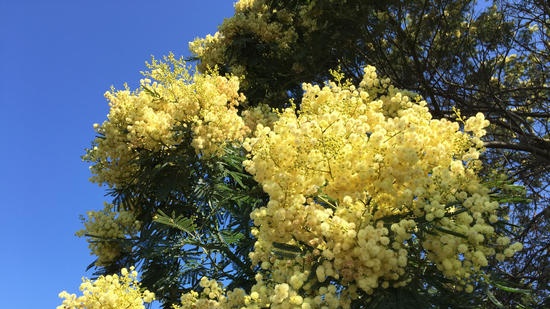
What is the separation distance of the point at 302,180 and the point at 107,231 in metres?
3.38

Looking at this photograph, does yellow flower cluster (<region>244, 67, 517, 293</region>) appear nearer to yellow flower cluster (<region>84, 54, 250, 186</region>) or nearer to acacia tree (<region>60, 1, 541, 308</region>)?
acacia tree (<region>60, 1, 541, 308</region>)

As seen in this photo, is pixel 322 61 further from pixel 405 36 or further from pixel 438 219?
pixel 438 219

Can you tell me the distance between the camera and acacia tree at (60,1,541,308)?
2.26 metres

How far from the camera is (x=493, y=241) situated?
2.81 metres

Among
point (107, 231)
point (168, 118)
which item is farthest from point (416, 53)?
point (107, 231)

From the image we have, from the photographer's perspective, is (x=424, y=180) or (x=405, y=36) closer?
(x=424, y=180)

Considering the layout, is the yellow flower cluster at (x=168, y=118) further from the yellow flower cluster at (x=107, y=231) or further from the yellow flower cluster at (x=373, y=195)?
the yellow flower cluster at (x=373, y=195)

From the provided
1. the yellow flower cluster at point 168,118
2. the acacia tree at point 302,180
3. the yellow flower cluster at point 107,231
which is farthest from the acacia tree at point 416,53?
the yellow flower cluster at point 107,231

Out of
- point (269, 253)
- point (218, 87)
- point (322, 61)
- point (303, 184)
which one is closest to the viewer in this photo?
point (303, 184)

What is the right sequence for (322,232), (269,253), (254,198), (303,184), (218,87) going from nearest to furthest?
(322,232) < (303,184) < (269,253) < (254,198) < (218,87)

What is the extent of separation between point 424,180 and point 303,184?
0.60 meters

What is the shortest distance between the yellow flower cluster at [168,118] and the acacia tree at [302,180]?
18mm

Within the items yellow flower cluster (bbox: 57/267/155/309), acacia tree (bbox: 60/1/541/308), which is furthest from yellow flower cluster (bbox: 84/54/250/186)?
yellow flower cluster (bbox: 57/267/155/309)

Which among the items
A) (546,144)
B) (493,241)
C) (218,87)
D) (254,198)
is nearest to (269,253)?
(493,241)
